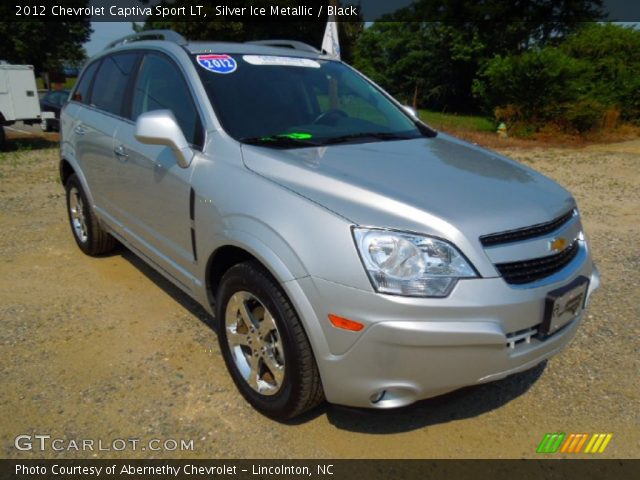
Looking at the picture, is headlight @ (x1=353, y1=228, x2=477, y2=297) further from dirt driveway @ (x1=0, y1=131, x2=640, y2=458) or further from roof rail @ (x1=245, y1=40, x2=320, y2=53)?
roof rail @ (x1=245, y1=40, x2=320, y2=53)

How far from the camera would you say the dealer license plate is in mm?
2104

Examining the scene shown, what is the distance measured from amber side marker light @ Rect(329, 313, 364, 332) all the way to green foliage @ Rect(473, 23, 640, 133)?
571 inches

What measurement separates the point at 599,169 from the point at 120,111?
8892 mm

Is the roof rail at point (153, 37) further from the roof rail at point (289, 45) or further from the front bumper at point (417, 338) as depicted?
the front bumper at point (417, 338)

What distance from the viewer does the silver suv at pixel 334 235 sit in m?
1.96

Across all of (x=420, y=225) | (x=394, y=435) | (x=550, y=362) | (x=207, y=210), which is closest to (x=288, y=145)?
(x=207, y=210)

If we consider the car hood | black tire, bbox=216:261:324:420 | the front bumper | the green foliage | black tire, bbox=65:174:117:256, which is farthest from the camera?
the green foliage

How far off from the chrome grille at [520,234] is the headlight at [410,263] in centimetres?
15

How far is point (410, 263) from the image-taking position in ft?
6.41

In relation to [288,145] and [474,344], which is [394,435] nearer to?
[474,344]

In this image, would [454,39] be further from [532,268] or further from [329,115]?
[532,268]

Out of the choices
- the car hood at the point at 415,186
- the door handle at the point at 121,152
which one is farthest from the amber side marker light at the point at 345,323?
the door handle at the point at 121,152

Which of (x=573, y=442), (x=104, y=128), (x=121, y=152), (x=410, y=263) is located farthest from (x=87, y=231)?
(x=573, y=442)

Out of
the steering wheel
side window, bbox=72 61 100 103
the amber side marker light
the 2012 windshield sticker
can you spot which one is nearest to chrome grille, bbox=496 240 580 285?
the amber side marker light
